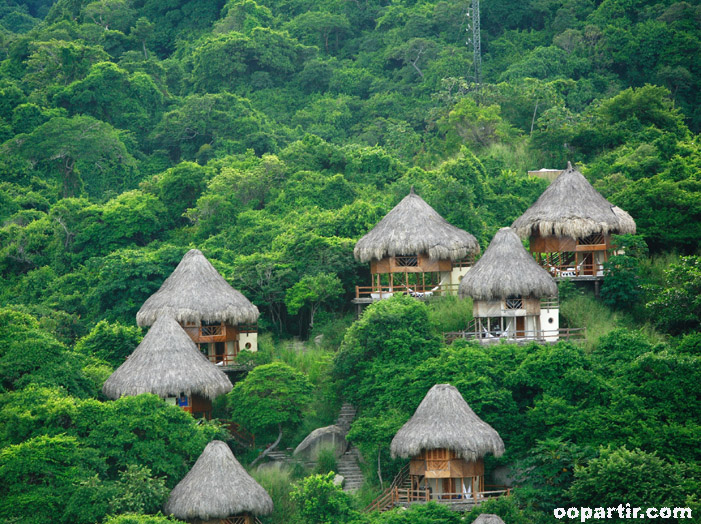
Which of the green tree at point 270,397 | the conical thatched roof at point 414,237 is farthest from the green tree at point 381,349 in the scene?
the conical thatched roof at point 414,237

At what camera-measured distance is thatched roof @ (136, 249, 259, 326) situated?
121 ft

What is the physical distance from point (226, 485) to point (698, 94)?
33586 mm

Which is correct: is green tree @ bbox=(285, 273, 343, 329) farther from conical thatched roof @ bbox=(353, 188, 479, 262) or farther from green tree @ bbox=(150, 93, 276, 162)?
green tree @ bbox=(150, 93, 276, 162)

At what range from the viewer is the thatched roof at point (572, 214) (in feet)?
124

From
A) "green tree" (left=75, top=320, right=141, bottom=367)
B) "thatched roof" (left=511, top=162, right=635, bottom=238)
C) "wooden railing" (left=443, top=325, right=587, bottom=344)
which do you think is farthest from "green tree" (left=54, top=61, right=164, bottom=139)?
"wooden railing" (left=443, top=325, right=587, bottom=344)

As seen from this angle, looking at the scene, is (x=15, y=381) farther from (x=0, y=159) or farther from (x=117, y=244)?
(x=0, y=159)

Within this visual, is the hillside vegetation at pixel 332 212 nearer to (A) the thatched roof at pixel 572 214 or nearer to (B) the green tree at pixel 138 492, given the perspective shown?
(B) the green tree at pixel 138 492

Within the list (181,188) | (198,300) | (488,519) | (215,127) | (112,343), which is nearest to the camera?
(488,519)

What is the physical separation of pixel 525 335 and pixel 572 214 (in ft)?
14.3

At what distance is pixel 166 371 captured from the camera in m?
34.1

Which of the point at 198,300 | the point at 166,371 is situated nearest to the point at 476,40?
the point at 198,300

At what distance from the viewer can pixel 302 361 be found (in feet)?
123

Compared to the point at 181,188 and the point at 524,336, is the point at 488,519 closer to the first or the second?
the point at 524,336

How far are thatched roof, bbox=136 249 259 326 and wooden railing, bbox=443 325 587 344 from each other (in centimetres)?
609
